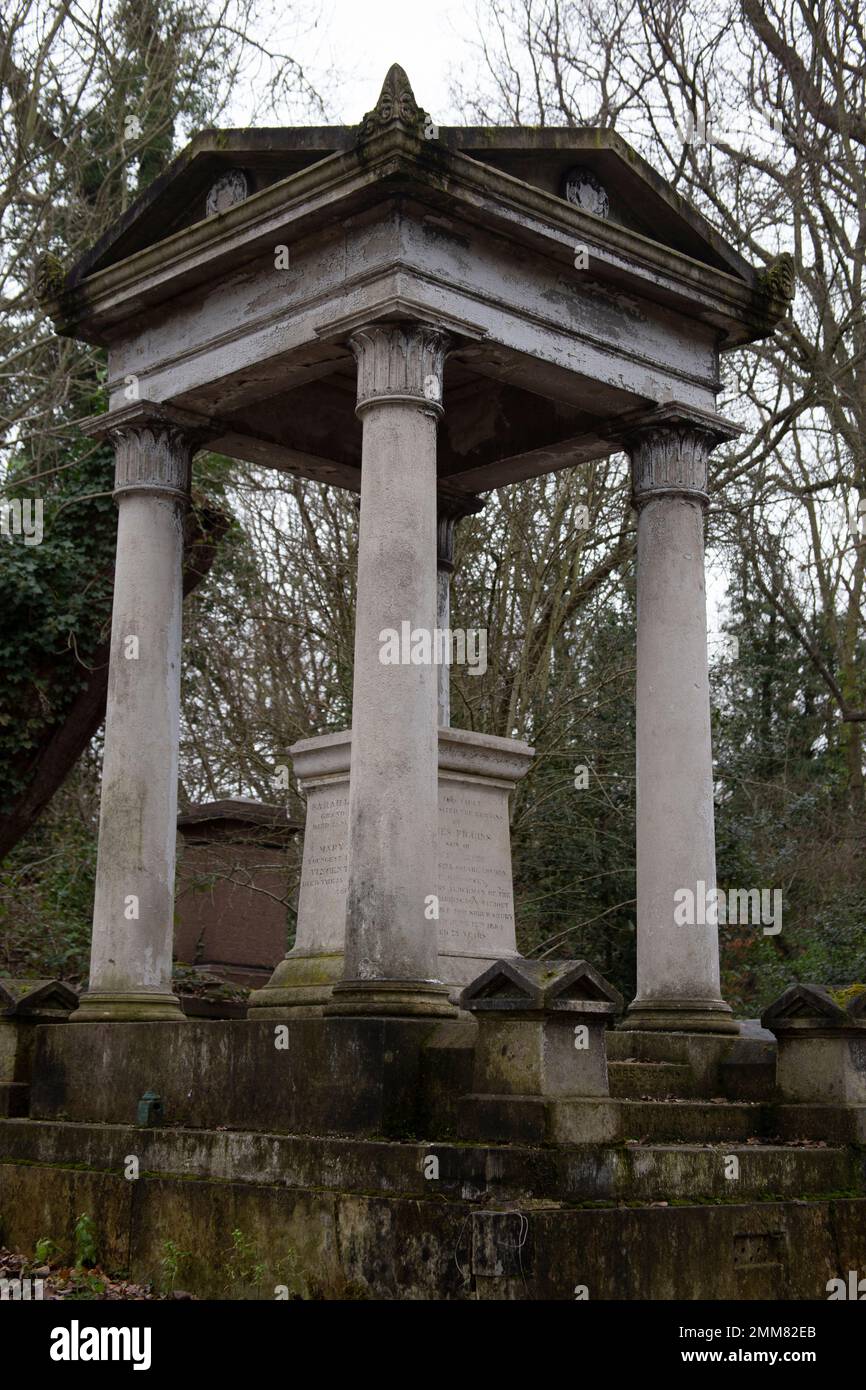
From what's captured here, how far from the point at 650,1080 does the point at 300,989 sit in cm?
211

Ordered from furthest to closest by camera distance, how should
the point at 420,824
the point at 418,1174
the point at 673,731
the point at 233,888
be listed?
the point at 233,888 < the point at 673,731 < the point at 420,824 < the point at 418,1174

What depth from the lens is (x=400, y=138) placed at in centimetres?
880

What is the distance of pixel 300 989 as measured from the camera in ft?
31.7

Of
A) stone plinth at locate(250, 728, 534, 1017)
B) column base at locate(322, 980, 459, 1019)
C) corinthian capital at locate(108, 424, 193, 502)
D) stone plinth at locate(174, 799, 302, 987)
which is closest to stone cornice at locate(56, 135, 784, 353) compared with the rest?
corinthian capital at locate(108, 424, 193, 502)

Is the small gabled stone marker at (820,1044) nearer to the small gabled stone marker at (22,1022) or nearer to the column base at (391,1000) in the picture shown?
the column base at (391,1000)

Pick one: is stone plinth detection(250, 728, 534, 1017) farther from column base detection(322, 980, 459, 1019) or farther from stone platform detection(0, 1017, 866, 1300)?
column base detection(322, 980, 459, 1019)

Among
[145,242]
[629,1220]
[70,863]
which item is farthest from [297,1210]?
[70,863]

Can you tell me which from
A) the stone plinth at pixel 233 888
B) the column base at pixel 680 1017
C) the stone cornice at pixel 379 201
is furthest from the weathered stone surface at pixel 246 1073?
the stone plinth at pixel 233 888

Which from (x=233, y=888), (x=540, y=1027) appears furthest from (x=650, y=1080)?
(x=233, y=888)

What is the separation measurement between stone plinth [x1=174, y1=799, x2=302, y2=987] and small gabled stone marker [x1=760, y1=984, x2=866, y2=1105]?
8945 mm

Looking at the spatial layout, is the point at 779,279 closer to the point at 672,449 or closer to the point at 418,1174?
the point at 672,449

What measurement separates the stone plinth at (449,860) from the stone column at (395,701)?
122 centimetres

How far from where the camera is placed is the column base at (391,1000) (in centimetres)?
832
